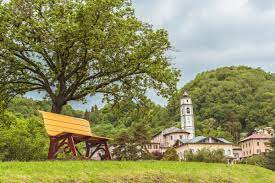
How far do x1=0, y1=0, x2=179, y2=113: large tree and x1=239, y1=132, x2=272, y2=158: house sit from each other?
300 feet

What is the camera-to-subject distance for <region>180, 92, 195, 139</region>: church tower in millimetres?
117050

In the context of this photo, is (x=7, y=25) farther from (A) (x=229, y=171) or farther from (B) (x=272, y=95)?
(B) (x=272, y=95)

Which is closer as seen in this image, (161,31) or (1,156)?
(161,31)

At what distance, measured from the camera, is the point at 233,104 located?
125625 mm

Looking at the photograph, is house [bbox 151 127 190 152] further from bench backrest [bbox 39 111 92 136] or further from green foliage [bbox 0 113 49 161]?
bench backrest [bbox 39 111 92 136]

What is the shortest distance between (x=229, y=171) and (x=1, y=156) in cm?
1863

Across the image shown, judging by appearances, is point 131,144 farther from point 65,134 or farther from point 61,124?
point 65,134

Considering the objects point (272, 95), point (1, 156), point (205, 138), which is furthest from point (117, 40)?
point (272, 95)

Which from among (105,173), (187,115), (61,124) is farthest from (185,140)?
(105,173)

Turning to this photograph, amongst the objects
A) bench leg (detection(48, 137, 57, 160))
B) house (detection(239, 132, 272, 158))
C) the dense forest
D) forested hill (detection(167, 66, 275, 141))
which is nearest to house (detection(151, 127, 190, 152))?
the dense forest

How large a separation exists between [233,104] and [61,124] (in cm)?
11407

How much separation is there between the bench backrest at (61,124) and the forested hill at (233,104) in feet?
316

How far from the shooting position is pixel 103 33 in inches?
705

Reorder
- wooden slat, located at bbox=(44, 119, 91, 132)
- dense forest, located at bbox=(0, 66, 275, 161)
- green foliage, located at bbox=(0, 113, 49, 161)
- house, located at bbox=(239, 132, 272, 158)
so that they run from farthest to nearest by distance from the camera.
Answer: dense forest, located at bbox=(0, 66, 275, 161) → house, located at bbox=(239, 132, 272, 158) → green foliage, located at bbox=(0, 113, 49, 161) → wooden slat, located at bbox=(44, 119, 91, 132)
